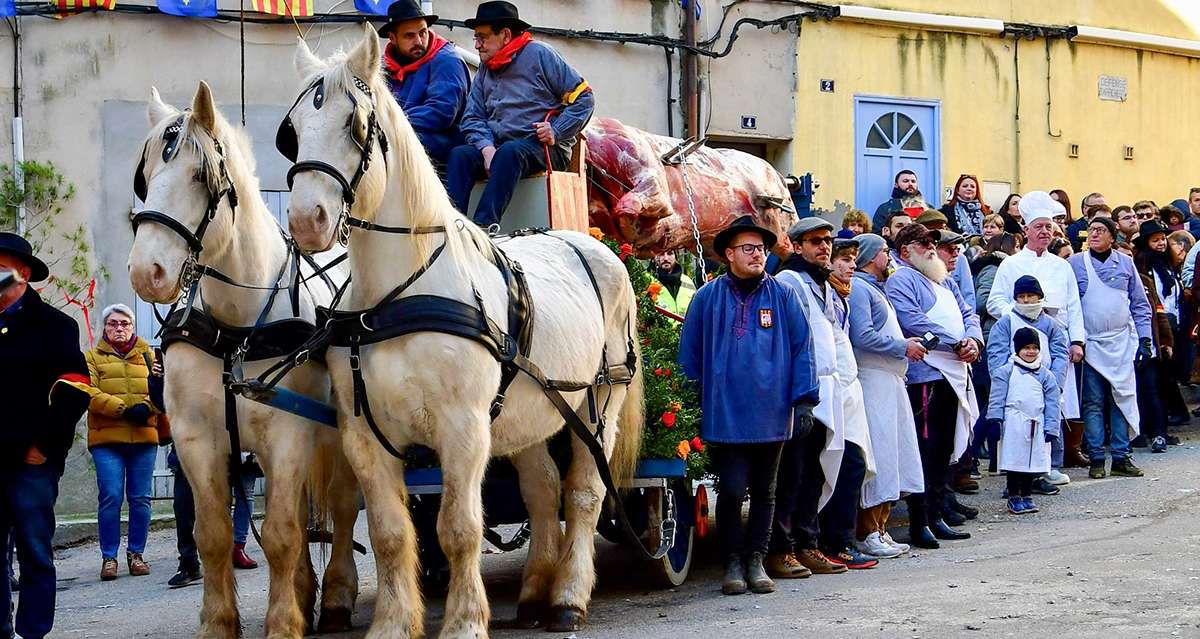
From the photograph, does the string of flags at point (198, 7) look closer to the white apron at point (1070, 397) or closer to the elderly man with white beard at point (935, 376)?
the elderly man with white beard at point (935, 376)

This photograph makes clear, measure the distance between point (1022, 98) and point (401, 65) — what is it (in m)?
12.4

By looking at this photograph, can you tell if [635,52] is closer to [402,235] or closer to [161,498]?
[161,498]

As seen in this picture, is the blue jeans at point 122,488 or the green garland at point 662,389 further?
the blue jeans at point 122,488

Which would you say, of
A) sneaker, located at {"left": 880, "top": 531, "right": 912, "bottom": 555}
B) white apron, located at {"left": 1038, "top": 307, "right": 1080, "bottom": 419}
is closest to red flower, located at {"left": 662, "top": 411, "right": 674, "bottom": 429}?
sneaker, located at {"left": 880, "top": 531, "right": 912, "bottom": 555}

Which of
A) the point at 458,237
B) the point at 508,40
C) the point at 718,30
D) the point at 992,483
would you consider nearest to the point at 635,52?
the point at 718,30

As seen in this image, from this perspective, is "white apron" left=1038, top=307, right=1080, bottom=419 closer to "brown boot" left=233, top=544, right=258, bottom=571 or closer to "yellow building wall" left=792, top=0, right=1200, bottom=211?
"yellow building wall" left=792, top=0, right=1200, bottom=211

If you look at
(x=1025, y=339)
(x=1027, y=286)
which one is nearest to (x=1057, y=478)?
(x=1025, y=339)

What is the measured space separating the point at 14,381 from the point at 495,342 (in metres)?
2.23

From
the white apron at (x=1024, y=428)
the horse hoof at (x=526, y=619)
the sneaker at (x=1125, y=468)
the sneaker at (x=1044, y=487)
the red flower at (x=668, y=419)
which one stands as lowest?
the horse hoof at (x=526, y=619)

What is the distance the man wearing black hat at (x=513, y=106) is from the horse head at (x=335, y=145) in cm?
221

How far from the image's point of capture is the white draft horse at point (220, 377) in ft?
21.8

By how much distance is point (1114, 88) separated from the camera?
20.5 meters

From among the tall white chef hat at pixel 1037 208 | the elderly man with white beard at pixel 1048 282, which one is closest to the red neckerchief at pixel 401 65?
the elderly man with white beard at pixel 1048 282

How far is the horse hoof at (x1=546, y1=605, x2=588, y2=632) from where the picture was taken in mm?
7551
